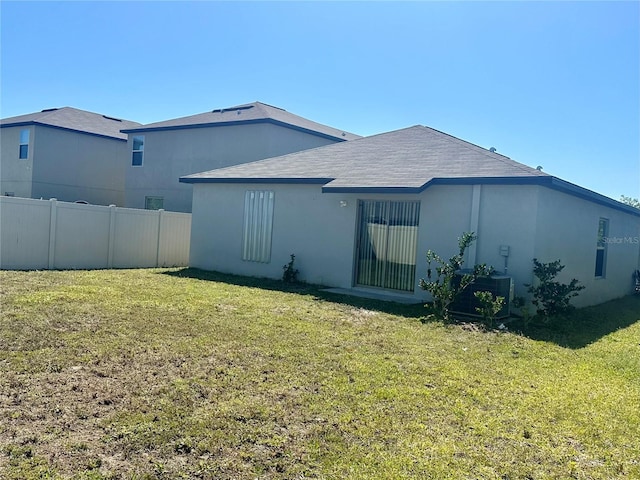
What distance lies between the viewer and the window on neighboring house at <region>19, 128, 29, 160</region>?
78.8ft

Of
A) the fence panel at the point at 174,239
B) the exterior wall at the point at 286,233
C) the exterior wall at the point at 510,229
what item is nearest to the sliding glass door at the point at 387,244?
the exterior wall at the point at 286,233

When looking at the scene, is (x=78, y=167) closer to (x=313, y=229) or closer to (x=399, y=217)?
(x=313, y=229)

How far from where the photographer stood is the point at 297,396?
5.07 meters

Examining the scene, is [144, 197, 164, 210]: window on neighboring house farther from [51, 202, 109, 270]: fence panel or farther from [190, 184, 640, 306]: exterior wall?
[190, 184, 640, 306]: exterior wall

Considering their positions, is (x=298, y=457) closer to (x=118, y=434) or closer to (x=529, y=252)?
(x=118, y=434)

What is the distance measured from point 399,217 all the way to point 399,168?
4.00 feet

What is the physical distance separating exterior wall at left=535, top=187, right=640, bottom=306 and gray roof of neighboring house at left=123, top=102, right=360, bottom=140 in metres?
12.0


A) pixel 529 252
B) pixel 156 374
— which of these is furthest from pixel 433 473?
pixel 529 252

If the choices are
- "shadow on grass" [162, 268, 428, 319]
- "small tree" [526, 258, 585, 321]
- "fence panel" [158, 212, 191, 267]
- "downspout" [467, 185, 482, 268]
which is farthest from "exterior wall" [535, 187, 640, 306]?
"fence panel" [158, 212, 191, 267]

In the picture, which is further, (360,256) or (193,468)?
(360,256)

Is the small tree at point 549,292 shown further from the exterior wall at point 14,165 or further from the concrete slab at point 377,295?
the exterior wall at point 14,165

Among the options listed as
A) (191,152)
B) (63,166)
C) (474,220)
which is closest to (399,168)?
(474,220)

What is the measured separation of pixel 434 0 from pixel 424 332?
7540mm

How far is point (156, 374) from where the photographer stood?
5504mm
